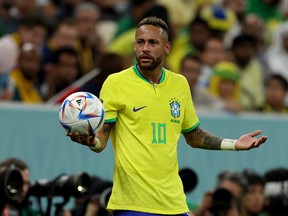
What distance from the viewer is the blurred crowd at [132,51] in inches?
518

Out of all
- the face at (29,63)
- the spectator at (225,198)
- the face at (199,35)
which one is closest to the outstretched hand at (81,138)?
the spectator at (225,198)

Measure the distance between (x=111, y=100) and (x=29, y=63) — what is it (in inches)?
205

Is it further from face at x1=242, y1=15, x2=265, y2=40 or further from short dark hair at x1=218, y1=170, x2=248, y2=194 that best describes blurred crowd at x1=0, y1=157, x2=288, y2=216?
face at x1=242, y1=15, x2=265, y2=40

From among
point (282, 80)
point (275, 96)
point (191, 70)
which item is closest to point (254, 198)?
point (191, 70)

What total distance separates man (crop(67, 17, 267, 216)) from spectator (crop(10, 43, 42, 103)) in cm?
499

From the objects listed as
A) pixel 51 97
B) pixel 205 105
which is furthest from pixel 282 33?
pixel 51 97

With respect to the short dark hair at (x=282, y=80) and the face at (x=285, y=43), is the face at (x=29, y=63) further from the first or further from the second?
the face at (x=285, y=43)

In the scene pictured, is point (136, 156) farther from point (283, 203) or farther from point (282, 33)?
point (282, 33)

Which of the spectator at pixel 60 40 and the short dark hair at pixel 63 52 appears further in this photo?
Answer: the spectator at pixel 60 40

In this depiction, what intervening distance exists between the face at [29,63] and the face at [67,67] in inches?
20.3

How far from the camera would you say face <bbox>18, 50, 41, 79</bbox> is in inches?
517

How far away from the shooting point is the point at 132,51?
14.3 metres

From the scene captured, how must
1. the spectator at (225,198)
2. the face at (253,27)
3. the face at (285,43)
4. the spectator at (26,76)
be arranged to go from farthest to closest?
the face at (253,27)
the face at (285,43)
the spectator at (26,76)
the spectator at (225,198)

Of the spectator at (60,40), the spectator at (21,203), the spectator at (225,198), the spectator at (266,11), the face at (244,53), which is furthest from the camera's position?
the spectator at (266,11)
